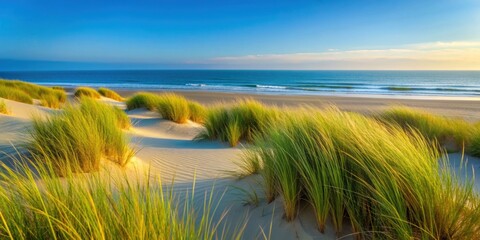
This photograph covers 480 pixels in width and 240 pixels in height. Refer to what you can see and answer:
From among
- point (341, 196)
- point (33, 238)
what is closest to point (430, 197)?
point (341, 196)

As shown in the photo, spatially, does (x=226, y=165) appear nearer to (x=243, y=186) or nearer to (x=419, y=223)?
(x=243, y=186)

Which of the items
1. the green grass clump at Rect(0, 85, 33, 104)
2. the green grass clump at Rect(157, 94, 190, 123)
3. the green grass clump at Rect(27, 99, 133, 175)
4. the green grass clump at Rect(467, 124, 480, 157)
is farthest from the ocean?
the green grass clump at Rect(27, 99, 133, 175)

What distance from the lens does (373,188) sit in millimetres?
2109

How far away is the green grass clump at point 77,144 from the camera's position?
3638mm

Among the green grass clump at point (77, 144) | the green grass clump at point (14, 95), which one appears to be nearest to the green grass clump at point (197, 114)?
the green grass clump at point (77, 144)

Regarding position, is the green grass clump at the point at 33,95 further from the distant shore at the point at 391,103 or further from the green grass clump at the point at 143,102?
the distant shore at the point at 391,103

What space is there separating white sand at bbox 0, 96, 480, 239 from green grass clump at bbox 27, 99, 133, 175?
32 centimetres

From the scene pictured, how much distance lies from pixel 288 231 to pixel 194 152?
3810 millimetres

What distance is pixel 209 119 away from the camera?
7.43 m

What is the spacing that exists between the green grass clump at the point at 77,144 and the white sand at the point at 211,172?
324 millimetres

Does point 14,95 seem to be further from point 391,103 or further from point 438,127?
point 391,103

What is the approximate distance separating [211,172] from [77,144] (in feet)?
6.17

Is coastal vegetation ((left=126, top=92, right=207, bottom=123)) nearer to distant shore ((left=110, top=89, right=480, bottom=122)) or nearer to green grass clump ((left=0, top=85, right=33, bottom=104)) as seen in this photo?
distant shore ((left=110, top=89, right=480, bottom=122))

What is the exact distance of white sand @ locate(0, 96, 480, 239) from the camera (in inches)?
95.3
